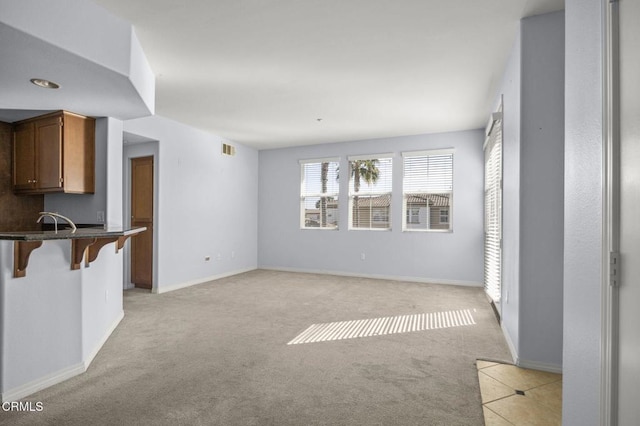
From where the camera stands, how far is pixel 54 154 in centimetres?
370

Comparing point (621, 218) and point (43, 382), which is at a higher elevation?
point (621, 218)

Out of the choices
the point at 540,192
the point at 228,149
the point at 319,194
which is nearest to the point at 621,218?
the point at 540,192

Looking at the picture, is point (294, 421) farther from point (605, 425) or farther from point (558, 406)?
point (558, 406)

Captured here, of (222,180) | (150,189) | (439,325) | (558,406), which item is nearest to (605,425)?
(558,406)

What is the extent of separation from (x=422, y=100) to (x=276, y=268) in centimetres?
470

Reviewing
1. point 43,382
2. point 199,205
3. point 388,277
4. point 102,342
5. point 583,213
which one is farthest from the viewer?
point 388,277

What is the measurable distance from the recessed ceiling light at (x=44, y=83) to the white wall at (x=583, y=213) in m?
3.54

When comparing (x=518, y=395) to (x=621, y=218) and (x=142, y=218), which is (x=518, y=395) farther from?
(x=142, y=218)

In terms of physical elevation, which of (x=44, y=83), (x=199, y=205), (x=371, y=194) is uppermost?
(x=44, y=83)

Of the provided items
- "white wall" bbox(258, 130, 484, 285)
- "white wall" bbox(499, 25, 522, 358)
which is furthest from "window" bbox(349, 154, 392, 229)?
"white wall" bbox(499, 25, 522, 358)

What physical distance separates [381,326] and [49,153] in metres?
3.98

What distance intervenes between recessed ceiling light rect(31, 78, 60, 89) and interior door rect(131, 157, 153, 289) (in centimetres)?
265

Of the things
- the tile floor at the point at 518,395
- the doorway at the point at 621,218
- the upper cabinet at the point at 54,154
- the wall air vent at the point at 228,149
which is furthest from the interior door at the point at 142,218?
the doorway at the point at 621,218

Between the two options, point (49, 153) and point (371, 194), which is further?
point (371, 194)
